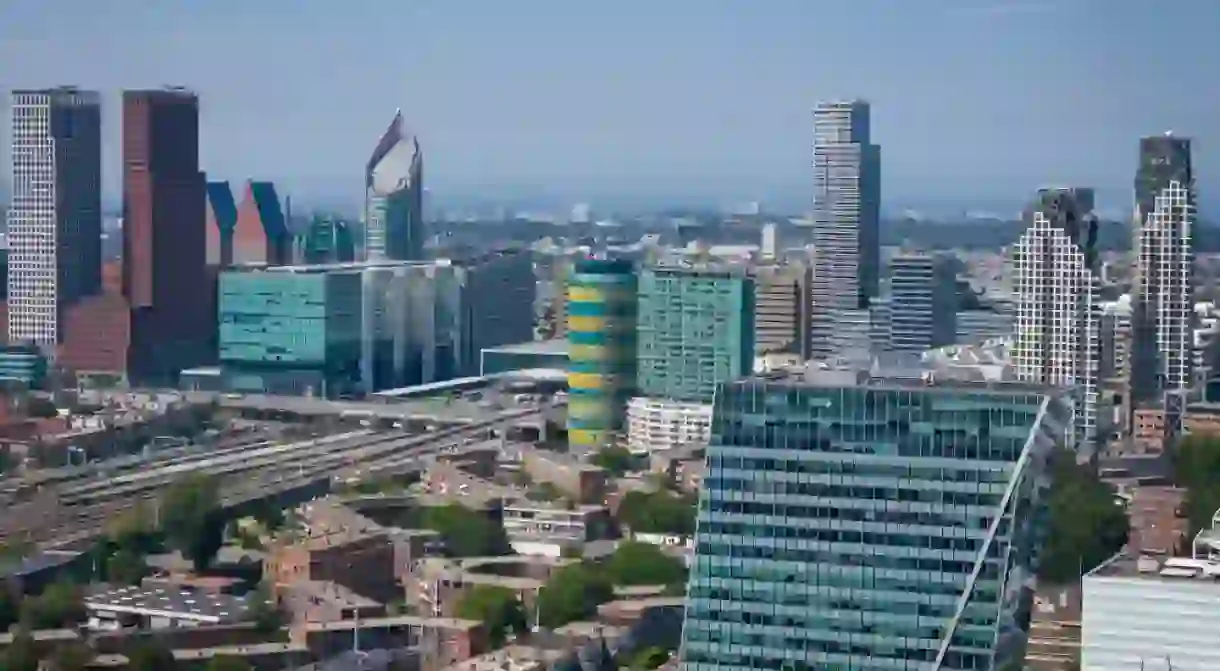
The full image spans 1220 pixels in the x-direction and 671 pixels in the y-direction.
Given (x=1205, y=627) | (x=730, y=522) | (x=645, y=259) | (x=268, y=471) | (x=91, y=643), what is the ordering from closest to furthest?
(x=1205, y=627), (x=730, y=522), (x=91, y=643), (x=268, y=471), (x=645, y=259)

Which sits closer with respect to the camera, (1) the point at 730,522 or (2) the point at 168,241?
(1) the point at 730,522

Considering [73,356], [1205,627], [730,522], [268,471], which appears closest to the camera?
[1205,627]

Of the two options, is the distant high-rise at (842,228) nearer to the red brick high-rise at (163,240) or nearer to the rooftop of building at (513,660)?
the red brick high-rise at (163,240)

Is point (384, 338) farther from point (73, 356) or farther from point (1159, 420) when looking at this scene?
point (1159, 420)

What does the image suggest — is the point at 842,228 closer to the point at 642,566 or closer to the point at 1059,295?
the point at 1059,295

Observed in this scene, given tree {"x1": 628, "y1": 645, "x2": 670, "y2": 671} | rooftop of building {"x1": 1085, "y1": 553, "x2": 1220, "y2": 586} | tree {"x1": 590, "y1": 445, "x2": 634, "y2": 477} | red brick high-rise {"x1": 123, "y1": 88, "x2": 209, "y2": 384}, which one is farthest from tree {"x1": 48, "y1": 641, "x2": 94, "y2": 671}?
red brick high-rise {"x1": 123, "y1": 88, "x2": 209, "y2": 384}

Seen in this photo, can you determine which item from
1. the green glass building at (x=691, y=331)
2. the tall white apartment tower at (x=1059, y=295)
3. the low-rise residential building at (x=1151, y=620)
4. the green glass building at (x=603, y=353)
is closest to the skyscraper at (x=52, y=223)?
the green glass building at (x=603, y=353)

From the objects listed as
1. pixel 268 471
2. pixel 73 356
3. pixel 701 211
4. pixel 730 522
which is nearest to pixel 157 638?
pixel 730 522
